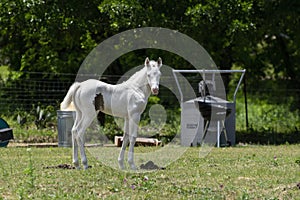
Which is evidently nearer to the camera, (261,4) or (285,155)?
(285,155)

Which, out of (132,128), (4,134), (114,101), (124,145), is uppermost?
(114,101)

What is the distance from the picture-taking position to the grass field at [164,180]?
305 inches

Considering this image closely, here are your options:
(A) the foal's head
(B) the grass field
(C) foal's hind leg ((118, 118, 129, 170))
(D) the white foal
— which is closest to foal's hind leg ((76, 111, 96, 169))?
(D) the white foal

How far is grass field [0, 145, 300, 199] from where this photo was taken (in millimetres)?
7742

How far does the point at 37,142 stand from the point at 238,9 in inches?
241

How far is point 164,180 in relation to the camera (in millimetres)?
8680

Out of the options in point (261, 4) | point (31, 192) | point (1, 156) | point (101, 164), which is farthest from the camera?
point (261, 4)

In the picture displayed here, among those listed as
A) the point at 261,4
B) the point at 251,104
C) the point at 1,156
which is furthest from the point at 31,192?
the point at 251,104

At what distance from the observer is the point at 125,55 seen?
1823 cm

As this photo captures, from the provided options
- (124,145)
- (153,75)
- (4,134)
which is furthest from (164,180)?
(4,134)

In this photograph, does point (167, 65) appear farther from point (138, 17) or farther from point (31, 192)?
point (31, 192)

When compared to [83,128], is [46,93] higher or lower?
higher

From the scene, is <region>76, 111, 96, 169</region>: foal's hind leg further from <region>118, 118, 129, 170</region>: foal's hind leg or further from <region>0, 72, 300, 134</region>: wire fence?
<region>0, 72, 300, 134</region>: wire fence

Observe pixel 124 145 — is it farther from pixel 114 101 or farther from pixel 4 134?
pixel 4 134
